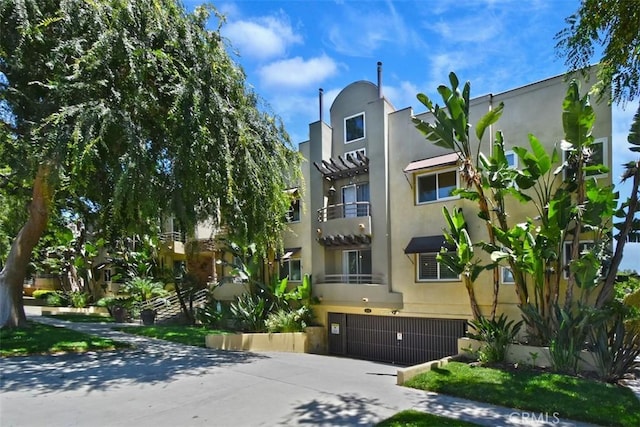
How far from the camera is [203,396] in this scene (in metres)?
7.61

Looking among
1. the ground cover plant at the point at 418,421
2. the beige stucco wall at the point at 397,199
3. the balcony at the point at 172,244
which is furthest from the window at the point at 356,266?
the balcony at the point at 172,244

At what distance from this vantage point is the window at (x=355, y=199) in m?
17.9

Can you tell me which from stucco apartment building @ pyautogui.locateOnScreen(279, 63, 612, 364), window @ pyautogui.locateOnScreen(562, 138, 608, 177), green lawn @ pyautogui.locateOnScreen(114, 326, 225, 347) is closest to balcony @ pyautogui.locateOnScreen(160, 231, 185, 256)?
green lawn @ pyautogui.locateOnScreen(114, 326, 225, 347)

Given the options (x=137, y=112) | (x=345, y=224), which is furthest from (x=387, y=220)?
(x=137, y=112)

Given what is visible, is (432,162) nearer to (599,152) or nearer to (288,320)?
(599,152)

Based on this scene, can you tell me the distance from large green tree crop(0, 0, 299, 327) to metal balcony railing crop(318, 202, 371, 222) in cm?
634

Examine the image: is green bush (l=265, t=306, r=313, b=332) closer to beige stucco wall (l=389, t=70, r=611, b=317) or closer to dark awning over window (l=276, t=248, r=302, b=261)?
dark awning over window (l=276, t=248, r=302, b=261)

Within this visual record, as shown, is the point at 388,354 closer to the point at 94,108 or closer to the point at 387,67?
the point at 387,67

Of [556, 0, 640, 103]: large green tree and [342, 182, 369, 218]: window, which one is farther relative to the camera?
[342, 182, 369, 218]: window

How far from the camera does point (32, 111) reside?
461 inches

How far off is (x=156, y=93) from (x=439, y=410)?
9.43 metres

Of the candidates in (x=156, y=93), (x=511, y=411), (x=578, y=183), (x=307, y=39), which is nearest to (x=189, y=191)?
(x=156, y=93)

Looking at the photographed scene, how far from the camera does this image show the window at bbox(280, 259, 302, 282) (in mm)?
20125

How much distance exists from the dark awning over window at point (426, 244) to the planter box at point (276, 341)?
5.62 meters
